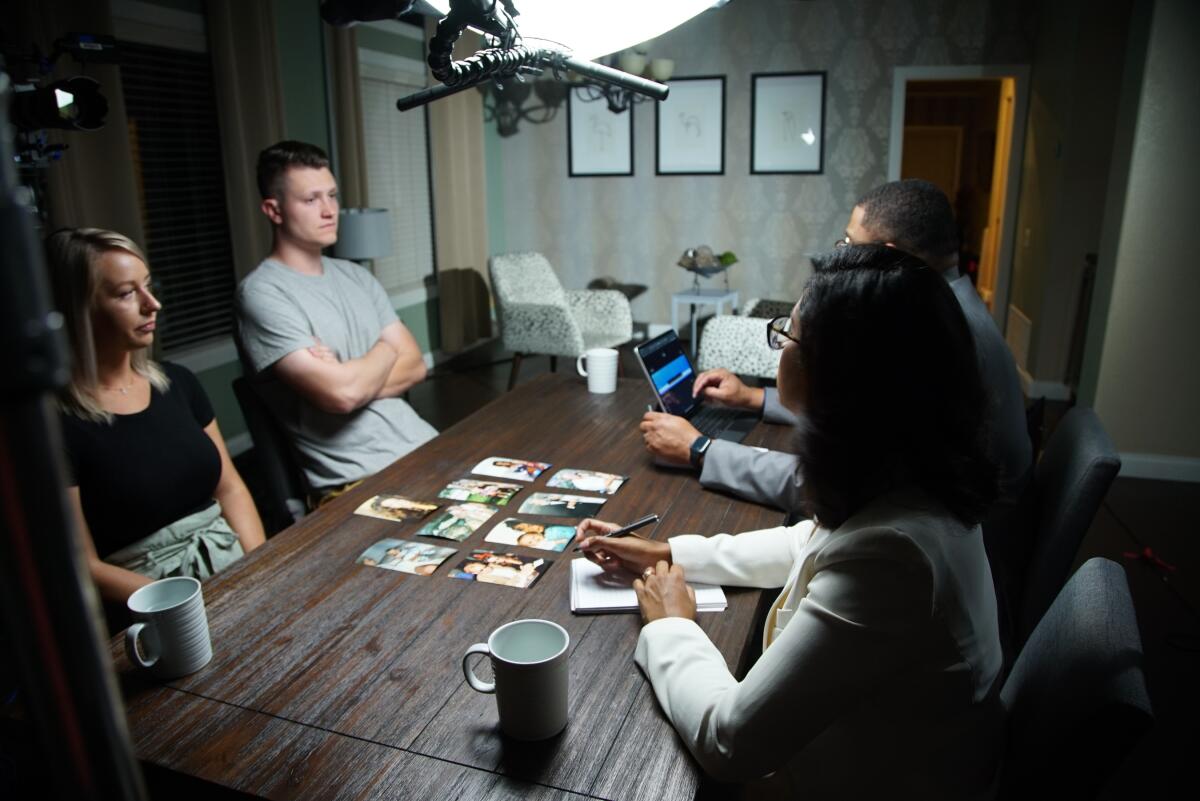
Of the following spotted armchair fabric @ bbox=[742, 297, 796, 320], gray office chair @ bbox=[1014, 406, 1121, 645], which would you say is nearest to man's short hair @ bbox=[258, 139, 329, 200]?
gray office chair @ bbox=[1014, 406, 1121, 645]

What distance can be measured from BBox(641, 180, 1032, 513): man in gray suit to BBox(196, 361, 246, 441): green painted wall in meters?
2.87

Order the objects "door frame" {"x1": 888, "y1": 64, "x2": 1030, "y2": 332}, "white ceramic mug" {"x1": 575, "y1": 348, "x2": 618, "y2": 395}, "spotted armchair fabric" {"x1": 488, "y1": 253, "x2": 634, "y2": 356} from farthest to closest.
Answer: "door frame" {"x1": 888, "y1": 64, "x2": 1030, "y2": 332} < "spotted armchair fabric" {"x1": 488, "y1": 253, "x2": 634, "y2": 356} < "white ceramic mug" {"x1": 575, "y1": 348, "x2": 618, "y2": 395}

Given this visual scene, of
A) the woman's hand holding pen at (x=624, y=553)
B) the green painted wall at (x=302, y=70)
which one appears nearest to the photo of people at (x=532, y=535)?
the woman's hand holding pen at (x=624, y=553)

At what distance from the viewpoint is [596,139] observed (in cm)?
665

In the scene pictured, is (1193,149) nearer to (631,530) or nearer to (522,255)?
(631,530)

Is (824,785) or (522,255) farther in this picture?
(522,255)

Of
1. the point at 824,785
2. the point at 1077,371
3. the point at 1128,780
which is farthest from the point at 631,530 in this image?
the point at 1077,371

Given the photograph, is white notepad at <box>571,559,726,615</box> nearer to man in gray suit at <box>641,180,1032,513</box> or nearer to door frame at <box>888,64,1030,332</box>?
man in gray suit at <box>641,180,1032,513</box>

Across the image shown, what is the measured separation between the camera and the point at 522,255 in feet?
18.2

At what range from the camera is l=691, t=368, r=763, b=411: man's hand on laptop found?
88.3 inches

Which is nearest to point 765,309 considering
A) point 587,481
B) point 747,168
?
point 747,168

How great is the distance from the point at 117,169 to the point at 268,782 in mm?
3174

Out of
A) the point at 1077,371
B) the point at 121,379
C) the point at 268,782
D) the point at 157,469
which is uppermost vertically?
the point at 121,379

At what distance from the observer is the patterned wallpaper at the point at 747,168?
19.0 feet
